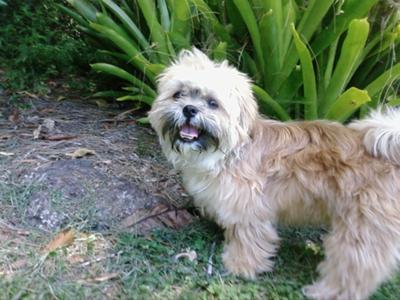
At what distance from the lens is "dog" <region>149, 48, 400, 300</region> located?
2.95m

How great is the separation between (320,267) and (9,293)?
1659 millimetres

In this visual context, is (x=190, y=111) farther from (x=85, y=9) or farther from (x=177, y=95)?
(x=85, y=9)

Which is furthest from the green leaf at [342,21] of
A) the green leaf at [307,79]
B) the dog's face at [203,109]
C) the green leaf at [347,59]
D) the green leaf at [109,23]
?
the green leaf at [109,23]

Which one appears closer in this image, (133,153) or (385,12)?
(385,12)

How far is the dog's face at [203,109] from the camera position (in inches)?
119

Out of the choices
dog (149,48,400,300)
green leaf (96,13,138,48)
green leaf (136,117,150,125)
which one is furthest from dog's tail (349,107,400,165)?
green leaf (96,13,138,48)

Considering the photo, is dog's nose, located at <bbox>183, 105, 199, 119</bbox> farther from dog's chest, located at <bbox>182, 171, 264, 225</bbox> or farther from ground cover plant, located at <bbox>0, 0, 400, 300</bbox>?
ground cover plant, located at <bbox>0, 0, 400, 300</bbox>

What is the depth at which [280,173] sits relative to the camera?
3135mm

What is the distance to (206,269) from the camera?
3338 millimetres

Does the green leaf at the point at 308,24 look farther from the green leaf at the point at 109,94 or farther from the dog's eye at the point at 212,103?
the green leaf at the point at 109,94

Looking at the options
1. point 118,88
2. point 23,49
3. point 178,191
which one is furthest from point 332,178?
point 23,49

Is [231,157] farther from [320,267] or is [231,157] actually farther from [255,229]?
[320,267]

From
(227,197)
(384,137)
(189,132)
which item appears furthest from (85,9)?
(384,137)

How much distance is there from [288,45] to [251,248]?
1573mm
